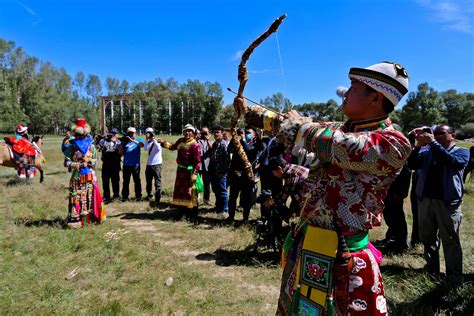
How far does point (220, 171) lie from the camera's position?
303 inches

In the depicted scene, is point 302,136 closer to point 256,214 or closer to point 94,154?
point 94,154

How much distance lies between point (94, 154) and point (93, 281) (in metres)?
3.07

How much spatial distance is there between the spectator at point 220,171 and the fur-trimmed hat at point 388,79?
5817 millimetres

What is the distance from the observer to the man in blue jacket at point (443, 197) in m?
3.92

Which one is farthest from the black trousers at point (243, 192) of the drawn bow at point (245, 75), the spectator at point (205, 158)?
the drawn bow at point (245, 75)

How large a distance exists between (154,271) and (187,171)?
3.22 meters

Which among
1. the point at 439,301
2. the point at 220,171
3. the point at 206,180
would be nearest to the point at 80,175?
the point at 220,171

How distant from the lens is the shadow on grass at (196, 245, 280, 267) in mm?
4906

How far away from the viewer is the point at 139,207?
27.9 feet

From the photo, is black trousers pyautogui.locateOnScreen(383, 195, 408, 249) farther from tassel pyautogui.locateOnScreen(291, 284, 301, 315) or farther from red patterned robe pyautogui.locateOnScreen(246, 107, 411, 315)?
tassel pyautogui.locateOnScreen(291, 284, 301, 315)

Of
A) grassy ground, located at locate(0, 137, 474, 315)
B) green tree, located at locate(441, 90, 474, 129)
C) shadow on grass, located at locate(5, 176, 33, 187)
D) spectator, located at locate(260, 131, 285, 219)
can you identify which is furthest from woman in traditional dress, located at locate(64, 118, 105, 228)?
green tree, located at locate(441, 90, 474, 129)

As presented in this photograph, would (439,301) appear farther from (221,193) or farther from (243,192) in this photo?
(221,193)

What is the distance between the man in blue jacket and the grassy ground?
1.20ft

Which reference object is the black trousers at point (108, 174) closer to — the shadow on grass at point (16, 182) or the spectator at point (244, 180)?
the spectator at point (244, 180)
